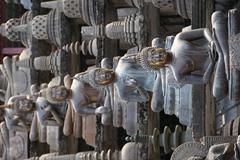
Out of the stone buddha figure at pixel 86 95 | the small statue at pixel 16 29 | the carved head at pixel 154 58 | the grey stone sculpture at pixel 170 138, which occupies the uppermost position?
the small statue at pixel 16 29

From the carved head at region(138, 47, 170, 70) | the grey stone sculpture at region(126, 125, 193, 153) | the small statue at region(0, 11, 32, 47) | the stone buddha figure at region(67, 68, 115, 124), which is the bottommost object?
the grey stone sculpture at region(126, 125, 193, 153)

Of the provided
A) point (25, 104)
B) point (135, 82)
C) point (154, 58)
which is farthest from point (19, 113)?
point (154, 58)

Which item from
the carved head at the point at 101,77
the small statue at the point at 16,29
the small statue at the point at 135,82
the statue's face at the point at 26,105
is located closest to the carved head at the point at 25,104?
the statue's face at the point at 26,105

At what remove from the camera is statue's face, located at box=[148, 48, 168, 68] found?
3443 mm

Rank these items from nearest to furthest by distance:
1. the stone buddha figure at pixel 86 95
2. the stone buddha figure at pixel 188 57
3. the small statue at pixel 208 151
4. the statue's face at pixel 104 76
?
the small statue at pixel 208 151 → the stone buddha figure at pixel 188 57 → the statue's face at pixel 104 76 → the stone buddha figure at pixel 86 95

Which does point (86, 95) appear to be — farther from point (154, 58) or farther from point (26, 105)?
point (154, 58)

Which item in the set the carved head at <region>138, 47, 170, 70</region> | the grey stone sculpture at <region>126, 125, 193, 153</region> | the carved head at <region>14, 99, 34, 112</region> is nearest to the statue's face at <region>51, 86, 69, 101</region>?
the carved head at <region>14, 99, 34, 112</region>

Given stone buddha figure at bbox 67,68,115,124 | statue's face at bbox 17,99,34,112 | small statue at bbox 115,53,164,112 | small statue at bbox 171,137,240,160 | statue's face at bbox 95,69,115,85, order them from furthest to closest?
statue's face at bbox 17,99,34,112 < stone buddha figure at bbox 67,68,115,124 < statue's face at bbox 95,69,115,85 < small statue at bbox 115,53,164,112 < small statue at bbox 171,137,240,160

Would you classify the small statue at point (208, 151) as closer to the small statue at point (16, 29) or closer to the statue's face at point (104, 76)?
the statue's face at point (104, 76)

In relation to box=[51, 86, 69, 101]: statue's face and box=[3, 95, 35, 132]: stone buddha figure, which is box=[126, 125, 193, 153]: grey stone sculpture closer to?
box=[51, 86, 69, 101]: statue's face

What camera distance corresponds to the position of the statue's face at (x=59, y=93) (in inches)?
176

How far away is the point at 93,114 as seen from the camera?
458 cm

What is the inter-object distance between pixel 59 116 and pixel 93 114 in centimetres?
51

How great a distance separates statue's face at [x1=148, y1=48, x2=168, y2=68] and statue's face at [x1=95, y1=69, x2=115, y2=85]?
568 mm
